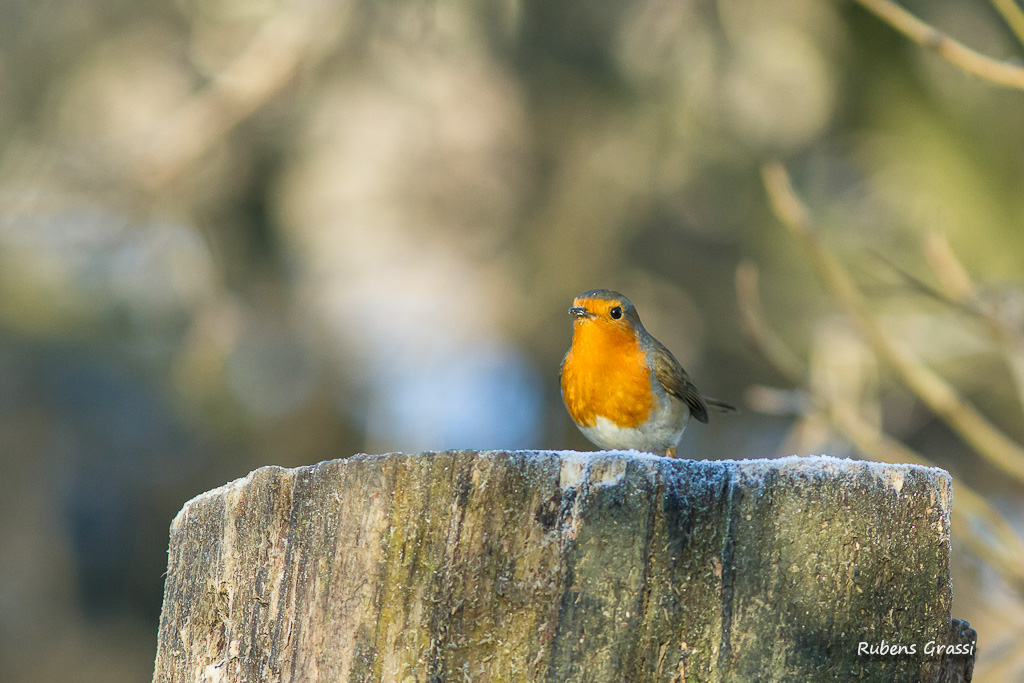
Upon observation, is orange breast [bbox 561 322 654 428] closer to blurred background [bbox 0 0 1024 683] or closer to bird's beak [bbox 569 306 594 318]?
bird's beak [bbox 569 306 594 318]

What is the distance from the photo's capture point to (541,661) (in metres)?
1.56

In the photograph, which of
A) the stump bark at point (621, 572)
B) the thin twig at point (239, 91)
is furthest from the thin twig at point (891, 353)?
the thin twig at point (239, 91)

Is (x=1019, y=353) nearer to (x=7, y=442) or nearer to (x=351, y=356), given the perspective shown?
(x=351, y=356)

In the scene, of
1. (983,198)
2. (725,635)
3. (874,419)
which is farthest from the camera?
(983,198)

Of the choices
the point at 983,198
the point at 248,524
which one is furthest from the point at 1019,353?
the point at 983,198

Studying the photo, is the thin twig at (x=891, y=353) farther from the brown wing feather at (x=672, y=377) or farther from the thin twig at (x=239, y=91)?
the thin twig at (x=239, y=91)

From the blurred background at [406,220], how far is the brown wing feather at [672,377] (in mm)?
1829

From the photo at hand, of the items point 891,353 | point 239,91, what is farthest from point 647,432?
point 239,91

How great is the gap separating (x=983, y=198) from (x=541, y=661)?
549 centimetres

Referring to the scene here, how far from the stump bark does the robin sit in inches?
54.2

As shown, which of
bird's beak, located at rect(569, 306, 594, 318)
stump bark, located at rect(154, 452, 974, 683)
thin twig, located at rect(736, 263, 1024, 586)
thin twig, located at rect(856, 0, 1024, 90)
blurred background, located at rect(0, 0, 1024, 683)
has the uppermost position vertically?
blurred background, located at rect(0, 0, 1024, 683)

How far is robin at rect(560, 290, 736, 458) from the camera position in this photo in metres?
3.06

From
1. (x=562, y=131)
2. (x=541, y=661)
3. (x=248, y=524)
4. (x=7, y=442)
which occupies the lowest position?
(x=541, y=661)

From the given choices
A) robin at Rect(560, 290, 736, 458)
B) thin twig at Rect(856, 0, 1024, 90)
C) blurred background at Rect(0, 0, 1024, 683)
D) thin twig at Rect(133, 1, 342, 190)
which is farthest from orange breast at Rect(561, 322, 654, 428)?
thin twig at Rect(133, 1, 342, 190)
